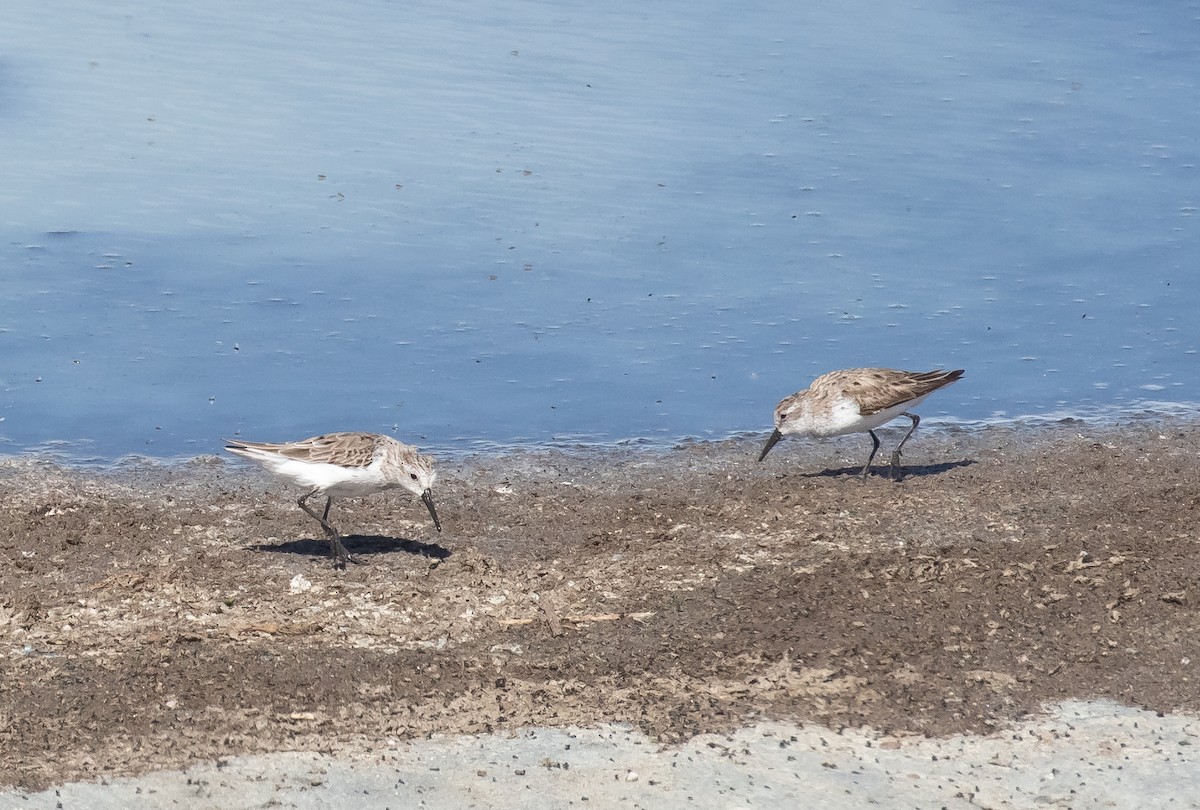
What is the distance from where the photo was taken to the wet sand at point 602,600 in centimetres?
815

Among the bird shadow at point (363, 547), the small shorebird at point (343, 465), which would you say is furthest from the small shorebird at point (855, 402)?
the small shorebird at point (343, 465)

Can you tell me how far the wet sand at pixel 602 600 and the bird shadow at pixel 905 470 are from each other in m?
0.04

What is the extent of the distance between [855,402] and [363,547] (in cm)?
389

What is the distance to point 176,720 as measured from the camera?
26.2ft

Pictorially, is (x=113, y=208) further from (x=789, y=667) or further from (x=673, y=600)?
(x=789, y=667)

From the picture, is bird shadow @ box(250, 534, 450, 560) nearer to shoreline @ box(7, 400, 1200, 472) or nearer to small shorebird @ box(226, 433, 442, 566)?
small shorebird @ box(226, 433, 442, 566)

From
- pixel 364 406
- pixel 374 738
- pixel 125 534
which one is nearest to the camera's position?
pixel 374 738

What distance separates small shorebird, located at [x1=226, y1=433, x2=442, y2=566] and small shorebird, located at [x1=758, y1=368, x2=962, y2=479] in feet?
10.3

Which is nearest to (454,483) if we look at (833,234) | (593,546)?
(593,546)

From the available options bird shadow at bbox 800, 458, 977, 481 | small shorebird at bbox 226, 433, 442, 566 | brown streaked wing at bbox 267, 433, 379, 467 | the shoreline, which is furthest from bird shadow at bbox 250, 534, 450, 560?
bird shadow at bbox 800, 458, 977, 481

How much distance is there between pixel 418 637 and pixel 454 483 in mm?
2927

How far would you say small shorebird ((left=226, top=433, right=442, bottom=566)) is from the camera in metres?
10.4

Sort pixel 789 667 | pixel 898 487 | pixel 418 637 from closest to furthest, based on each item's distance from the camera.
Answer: pixel 789 667 → pixel 418 637 → pixel 898 487

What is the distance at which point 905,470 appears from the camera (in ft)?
40.9
